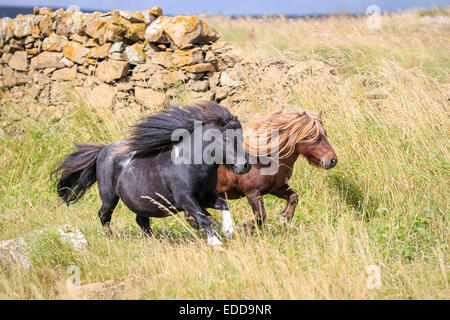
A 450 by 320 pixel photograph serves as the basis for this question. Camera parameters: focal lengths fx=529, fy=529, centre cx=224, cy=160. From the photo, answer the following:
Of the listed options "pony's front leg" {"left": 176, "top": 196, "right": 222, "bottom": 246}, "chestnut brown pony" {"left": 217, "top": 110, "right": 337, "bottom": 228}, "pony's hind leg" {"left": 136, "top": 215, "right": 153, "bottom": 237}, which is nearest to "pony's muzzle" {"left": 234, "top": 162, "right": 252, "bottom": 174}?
"pony's front leg" {"left": 176, "top": 196, "right": 222, "bottom": 246}

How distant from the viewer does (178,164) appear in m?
4.54

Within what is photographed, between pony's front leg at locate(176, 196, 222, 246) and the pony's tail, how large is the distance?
158 centimetres

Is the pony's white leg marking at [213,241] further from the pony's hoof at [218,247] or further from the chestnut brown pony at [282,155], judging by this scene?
the chestnut brown pony at [282,155]

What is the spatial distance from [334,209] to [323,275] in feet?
6.83

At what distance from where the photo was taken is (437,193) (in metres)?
5.53

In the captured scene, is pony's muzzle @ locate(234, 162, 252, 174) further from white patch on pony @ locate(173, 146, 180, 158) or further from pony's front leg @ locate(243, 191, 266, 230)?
pony's front leg @ locate(243, 191, 266, 230)

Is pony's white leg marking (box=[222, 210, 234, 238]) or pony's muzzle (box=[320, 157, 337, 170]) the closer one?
pony's white leg marking (box=[222, 210, 234, 238])

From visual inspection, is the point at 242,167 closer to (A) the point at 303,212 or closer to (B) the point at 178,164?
(B) the point at 178,164

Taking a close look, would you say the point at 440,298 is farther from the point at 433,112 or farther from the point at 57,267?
the point at 433,112

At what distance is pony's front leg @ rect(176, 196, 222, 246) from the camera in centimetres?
435

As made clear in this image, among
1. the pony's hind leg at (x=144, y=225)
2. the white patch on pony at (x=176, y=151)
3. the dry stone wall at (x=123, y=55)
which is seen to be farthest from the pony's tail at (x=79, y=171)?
the dry stone wall at (x=123, y=55)

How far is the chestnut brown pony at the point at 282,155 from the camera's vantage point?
210 inches

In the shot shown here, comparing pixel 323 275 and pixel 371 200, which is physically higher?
pixel 323 275

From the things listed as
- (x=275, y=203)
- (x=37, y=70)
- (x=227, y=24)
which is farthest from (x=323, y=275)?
(x=227, y=24)
